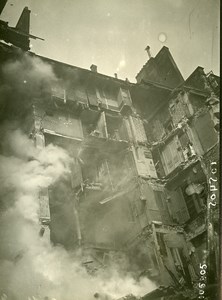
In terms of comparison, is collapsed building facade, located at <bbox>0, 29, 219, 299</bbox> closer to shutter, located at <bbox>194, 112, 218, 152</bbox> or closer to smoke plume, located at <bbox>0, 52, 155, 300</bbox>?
shutter, located at <bbox>194, 112, 218, 152</bbox>

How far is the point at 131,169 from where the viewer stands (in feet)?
74.8

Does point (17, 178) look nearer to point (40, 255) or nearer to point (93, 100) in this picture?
point (40, 255)

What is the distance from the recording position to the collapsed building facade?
19266mm

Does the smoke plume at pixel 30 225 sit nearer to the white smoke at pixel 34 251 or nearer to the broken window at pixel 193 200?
the white smoke at pixel 34 251

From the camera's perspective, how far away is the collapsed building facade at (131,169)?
19.3 metres

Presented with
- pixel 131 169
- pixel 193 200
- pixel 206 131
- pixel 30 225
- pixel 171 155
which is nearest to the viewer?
pixel 30 225

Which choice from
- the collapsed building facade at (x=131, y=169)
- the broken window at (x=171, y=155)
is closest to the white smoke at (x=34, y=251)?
the collapsed building facade at (x=131, y=169)

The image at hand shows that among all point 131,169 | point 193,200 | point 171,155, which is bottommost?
point 193,200

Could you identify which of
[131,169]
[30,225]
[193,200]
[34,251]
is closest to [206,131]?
[193,200]

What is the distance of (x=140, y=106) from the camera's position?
93.4 feet

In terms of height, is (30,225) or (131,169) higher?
(131,169)

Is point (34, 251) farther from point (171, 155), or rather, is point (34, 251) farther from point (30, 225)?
point (171, 155)

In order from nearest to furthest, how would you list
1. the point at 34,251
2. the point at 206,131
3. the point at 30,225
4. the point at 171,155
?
1. the point at 34,251
2. the point at 30,225
3. the point at 206,131
4. the point at 171,155

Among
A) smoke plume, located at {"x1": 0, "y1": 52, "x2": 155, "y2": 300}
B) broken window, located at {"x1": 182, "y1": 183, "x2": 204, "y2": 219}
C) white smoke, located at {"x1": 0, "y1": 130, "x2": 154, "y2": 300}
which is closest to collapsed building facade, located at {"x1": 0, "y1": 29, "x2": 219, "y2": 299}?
broken window, located at {"x1": 182, "y1": 183, "x2": 204, "y2": 219}
